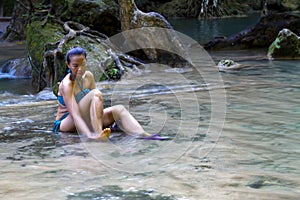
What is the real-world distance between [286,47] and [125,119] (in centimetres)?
787

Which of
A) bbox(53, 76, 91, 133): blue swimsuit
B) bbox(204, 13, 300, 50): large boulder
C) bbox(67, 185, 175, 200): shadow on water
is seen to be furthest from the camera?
bbox(204, 13, 300, 50): large boulder

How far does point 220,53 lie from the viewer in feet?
44.3

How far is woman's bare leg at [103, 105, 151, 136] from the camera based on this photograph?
4.89 metres

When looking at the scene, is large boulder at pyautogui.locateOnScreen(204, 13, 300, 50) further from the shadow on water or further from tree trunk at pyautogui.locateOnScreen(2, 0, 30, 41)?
the shadow on water

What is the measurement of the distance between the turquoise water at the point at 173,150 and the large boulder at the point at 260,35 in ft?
22.0

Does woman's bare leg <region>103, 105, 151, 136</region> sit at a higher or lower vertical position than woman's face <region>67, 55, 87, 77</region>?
lower

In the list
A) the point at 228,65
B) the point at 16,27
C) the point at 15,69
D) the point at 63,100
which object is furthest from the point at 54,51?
the point at 16,27

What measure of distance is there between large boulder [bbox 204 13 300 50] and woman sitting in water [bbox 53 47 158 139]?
390 inches

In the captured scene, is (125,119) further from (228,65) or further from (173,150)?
(228,65)

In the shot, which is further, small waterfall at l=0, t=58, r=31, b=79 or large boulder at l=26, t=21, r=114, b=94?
small waterfall at l=0, t=58, r=31, b=79

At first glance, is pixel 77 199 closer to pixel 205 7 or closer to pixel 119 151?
pixel 119 151

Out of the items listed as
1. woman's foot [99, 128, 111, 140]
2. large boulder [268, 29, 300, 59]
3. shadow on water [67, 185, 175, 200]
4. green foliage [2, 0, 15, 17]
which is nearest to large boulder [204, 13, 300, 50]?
large boulder [268, 29, 300, 59]

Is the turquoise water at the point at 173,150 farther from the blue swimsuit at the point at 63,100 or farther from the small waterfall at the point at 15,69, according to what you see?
the small waterfall at the point at 15,69

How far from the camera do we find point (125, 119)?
4938 mm
